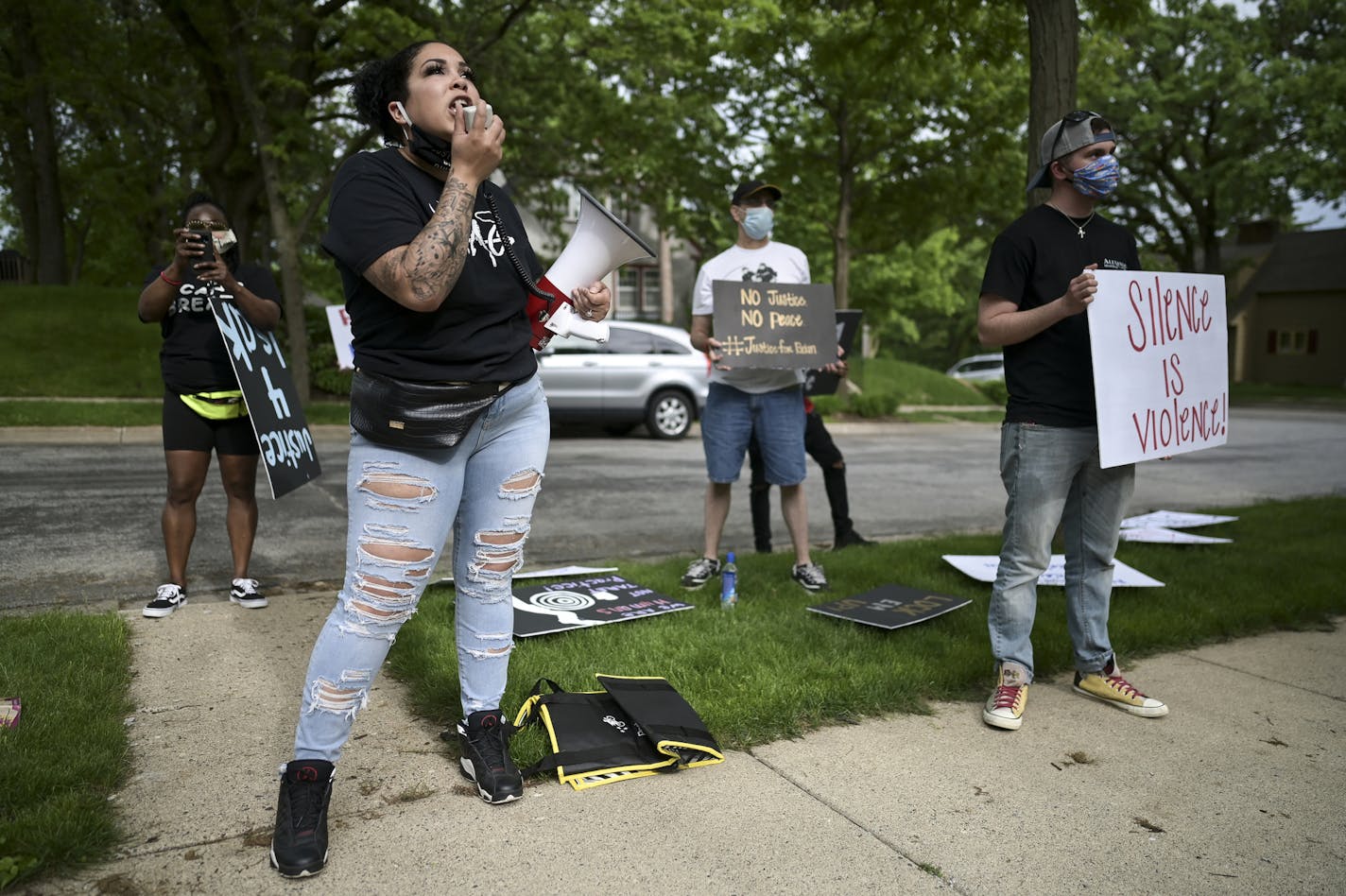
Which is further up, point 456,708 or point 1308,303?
point 1308,303

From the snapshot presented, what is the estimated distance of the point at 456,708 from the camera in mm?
3527

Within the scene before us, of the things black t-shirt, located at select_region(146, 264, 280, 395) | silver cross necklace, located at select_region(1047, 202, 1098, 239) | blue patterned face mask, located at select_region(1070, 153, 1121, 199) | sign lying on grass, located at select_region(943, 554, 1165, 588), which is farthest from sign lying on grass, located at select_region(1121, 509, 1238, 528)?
black t-shirt, located at select_region(146, 264, 280, 395)

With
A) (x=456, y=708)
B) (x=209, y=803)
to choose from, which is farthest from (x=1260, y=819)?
(x=209, y=803)

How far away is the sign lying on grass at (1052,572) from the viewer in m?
5.44

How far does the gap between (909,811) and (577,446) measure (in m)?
11.2

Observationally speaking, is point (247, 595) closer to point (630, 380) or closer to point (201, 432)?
point (201, 432)

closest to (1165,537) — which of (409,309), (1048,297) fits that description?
(1048,297)

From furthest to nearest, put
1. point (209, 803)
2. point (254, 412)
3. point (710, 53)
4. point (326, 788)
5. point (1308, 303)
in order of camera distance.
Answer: point (1308, 303), point (710, 53), point (254, 412), point (209, 803), point (326, 788)

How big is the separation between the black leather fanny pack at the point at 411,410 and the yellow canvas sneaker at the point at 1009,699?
7.11 ft

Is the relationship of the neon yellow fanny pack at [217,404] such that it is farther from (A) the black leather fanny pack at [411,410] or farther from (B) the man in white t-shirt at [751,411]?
(A) the black leather fanny pack at [411,410]

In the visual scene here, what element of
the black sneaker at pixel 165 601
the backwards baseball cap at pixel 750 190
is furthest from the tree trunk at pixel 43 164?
the backwards baseball cap at pixel 750 190

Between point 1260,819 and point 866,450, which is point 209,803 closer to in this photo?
point 1260,819

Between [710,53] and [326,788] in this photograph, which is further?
[710,53]

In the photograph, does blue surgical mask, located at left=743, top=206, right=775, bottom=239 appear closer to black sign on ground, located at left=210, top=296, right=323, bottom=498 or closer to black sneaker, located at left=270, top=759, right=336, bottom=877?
black sign on ground, located at left=210, top=296, right=323, bottom=498
